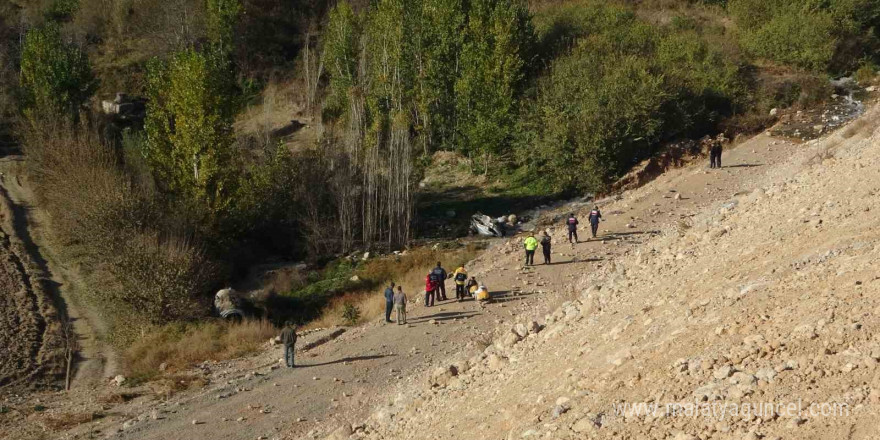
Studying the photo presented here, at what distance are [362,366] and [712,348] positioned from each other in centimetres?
925

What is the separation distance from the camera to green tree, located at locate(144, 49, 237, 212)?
29594 millimetres

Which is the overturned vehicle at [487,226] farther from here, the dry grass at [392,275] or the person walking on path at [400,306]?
the person walking on path at [400,306]

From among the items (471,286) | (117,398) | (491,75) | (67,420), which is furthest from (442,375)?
(491,75)

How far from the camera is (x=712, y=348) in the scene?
10008 millimetres

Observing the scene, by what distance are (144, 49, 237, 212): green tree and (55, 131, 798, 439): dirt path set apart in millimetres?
9418

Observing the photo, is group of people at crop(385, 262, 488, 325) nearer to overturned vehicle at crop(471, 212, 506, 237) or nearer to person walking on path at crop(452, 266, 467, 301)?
person walking on path at crop(452, 266, 467, 301)

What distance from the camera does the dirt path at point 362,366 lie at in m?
15.4

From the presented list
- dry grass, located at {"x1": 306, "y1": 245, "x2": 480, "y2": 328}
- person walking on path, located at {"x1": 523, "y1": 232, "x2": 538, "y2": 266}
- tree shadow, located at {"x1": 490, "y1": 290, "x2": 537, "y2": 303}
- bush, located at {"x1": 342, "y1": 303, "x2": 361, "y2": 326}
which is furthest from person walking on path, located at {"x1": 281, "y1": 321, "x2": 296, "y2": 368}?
person walking on path, located at {"x1": 523, "y1": 232, "x2": 538, "y2": 266}

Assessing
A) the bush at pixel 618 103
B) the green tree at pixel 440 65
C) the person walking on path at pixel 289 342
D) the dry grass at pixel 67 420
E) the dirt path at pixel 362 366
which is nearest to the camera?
the dirt path at pixel 362 366

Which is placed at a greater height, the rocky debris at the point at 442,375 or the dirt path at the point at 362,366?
the rocky debris at the point at 442,375

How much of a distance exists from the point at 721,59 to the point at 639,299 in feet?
95.1

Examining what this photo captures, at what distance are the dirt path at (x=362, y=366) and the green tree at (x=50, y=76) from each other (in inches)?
1082

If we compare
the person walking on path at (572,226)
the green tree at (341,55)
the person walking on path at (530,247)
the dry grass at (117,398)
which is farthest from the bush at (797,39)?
the dry grass at (117,398)

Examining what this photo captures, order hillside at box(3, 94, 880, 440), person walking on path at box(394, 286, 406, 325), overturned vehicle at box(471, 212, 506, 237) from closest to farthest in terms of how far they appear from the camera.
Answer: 1. hillside at box(3, 94, 880, 440)
2. person walking on path at box(394, 286, 406, 325)
3. overturned vehicle at box(471, 212, 506, 237)
